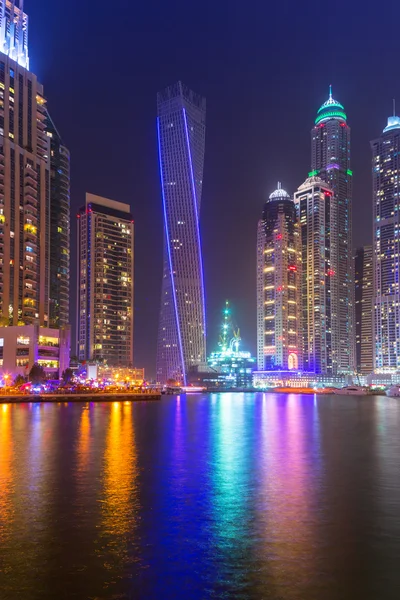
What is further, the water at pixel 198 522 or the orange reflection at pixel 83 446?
the orange reflection at pixel 83 446

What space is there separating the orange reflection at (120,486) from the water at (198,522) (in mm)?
96

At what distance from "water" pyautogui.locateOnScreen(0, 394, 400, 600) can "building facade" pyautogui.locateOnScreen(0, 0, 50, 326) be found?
322 ft

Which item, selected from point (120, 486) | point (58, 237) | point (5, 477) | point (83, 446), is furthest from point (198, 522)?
point (58, 237)

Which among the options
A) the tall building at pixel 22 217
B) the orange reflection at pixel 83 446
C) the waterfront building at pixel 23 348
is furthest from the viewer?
the tall building at pixel 22 217

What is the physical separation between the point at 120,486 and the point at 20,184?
130m

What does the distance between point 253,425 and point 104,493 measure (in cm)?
4651

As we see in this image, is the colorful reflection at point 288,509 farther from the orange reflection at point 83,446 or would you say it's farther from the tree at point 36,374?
the tree at point 36,374

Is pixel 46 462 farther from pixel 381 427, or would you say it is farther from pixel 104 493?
pixel 381 427

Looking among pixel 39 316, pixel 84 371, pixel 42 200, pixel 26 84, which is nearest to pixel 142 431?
pixel 39 316

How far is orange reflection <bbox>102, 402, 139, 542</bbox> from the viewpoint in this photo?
988 inches

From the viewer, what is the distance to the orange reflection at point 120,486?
82.3 ft

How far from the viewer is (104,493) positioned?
101 ft

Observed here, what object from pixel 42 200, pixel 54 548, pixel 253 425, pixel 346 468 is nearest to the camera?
pixel 54 548

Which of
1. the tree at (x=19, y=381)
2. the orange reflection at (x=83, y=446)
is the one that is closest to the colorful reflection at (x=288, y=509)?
the orange reflection at (x=83, y=446)
